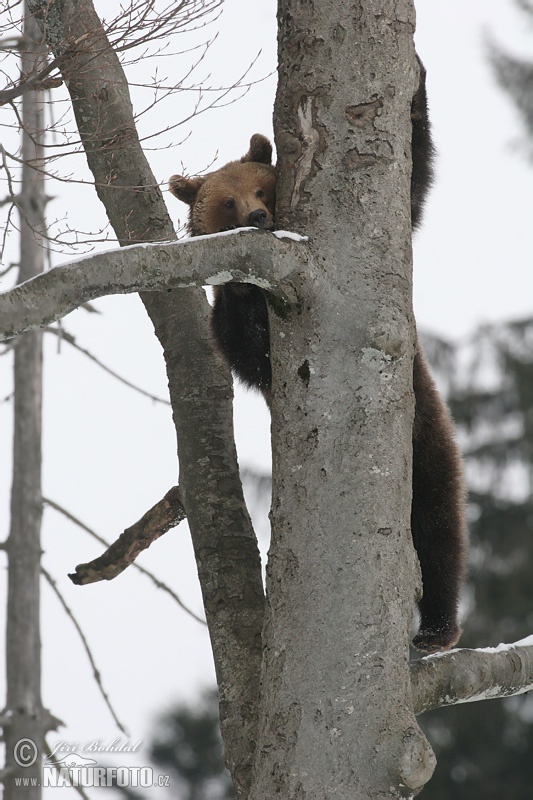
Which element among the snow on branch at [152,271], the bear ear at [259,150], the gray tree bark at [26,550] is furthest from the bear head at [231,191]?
the gray tree bark at [26,550]

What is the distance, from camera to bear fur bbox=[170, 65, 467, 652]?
152 inches

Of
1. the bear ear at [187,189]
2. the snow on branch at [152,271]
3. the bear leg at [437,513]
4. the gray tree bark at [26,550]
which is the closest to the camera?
the snow on branch at [152,271]

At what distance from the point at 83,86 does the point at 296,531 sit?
6.76ft

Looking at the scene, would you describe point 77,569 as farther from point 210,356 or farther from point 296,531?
point 296,531

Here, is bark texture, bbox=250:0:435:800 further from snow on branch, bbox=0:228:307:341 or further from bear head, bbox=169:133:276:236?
bear head, bbox=169:133:276:236

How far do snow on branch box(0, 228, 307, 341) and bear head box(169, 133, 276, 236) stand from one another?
1.43 metres

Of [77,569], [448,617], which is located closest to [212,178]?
[77,569]

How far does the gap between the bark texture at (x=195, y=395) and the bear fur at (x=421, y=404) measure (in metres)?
0.16

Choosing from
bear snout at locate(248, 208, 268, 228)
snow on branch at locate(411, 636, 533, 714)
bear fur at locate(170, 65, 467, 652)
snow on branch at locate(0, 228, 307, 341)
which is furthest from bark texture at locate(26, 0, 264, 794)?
snow on branch at locate(0, 228, 307, 341)

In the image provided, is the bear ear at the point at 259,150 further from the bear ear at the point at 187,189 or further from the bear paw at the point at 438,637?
Answer: the bear paw at the point at 438,637

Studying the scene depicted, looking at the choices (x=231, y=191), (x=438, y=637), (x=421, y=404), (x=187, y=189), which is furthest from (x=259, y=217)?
(x=438, y=637)

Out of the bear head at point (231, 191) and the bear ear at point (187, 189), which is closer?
the bear head at point (231, 191)

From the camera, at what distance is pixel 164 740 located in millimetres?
16312

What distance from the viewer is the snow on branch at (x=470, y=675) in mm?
3057
